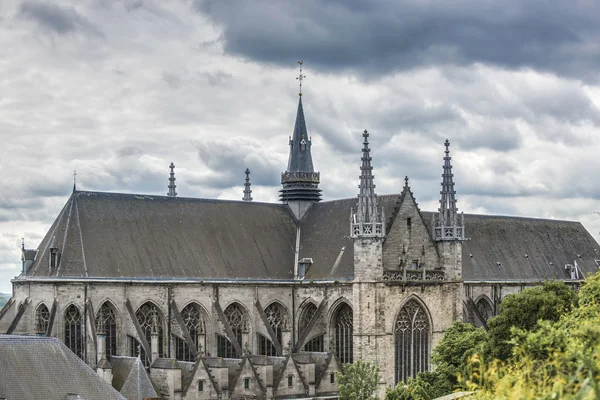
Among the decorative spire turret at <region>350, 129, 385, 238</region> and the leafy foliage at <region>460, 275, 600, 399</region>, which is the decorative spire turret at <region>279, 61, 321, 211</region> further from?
the leafy foliage at <region>460, 275, 600, 399</region>

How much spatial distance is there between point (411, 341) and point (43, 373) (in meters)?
26.4

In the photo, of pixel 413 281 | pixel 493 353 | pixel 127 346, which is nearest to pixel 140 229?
pixel 127 346

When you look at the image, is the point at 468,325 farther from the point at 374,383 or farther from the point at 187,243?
the point at 187,243

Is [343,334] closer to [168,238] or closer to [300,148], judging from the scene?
[168,238]

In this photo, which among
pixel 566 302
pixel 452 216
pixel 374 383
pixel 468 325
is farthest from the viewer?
pixel 452 216

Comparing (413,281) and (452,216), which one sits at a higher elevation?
(452,216)

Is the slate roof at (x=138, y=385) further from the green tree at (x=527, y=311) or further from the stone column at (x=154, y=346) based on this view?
the green tree at (x=527, y=311)

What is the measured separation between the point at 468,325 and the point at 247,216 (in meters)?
18.6

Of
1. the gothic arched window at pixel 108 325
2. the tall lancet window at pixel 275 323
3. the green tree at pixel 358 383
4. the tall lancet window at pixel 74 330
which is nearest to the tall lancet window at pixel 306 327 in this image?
the tall lancet window at pixel 275 323

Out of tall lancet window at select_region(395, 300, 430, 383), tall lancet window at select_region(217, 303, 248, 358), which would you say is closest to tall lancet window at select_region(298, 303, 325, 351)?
tall lancet window at select_region(217, 303, 248, 358)

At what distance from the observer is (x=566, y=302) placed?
56.4 m

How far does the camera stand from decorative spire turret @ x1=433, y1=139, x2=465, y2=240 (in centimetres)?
7025

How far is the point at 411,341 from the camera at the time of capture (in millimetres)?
67688

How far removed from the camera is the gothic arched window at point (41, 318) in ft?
205
